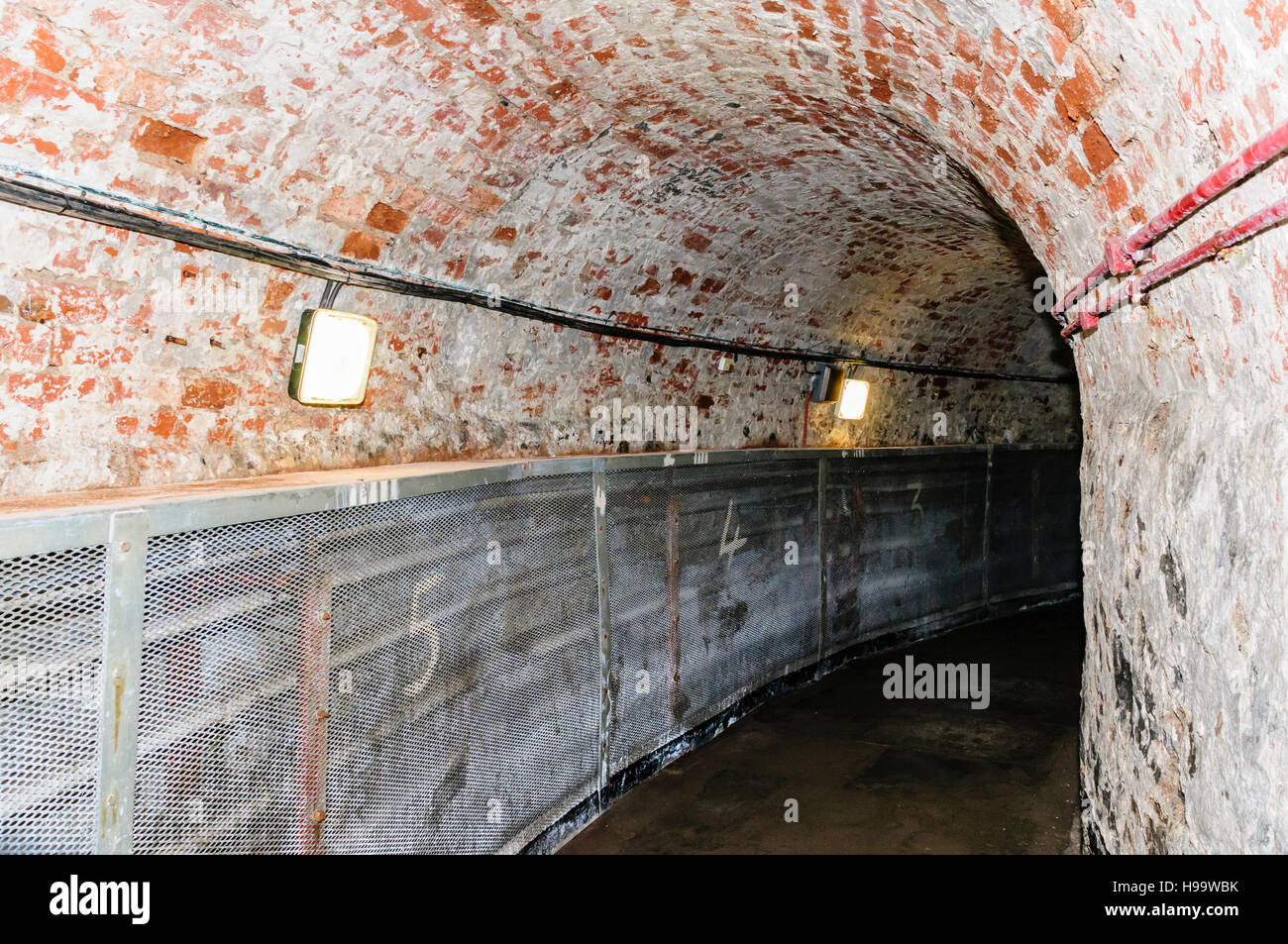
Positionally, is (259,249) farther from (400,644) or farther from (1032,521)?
(1032,521)

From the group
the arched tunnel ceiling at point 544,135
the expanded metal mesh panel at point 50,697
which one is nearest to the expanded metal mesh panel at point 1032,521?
the arched tunnel ceiling at point 544,135

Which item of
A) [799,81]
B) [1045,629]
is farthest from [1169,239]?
[1045,629]

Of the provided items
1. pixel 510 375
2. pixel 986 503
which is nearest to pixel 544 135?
pixel 510 375

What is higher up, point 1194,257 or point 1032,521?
point 1194,257

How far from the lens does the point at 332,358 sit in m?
3.29

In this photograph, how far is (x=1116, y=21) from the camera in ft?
5.66

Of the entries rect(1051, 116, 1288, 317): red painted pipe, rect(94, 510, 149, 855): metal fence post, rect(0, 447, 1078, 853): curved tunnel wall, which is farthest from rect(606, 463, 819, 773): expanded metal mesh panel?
rect(94, 510, 149, 855): metal fence post

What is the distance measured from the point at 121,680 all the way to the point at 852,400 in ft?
20.5

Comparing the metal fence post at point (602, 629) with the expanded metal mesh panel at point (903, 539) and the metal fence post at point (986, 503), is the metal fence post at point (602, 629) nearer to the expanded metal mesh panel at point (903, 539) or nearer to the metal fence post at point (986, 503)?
the expanded metal mesh panel at point (903, 539)

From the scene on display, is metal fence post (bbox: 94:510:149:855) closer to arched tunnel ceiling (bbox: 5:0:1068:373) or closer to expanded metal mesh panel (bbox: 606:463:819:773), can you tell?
arched tunnel ceiling (bbox: 5:0:1068:373)

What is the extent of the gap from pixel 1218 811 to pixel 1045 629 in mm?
6488

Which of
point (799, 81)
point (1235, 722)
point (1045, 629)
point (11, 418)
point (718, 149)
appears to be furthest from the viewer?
point (1045, 629)
